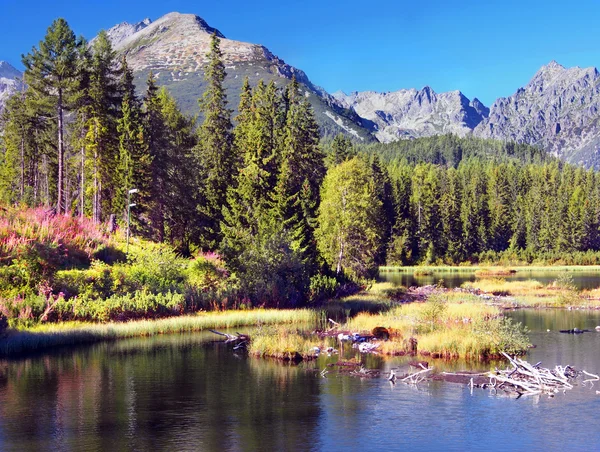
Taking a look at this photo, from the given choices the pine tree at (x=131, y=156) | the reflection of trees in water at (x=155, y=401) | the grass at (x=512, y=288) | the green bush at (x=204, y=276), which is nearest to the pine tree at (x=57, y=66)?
the pine tree at (x=131, y=156)

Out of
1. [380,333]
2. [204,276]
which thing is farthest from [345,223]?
[380,333]

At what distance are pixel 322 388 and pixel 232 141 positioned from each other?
2023 inches

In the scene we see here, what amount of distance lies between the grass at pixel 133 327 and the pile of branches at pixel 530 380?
1802cm

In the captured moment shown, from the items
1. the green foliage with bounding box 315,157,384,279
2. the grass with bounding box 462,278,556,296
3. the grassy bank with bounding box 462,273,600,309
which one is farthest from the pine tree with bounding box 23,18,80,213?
the grass with bounding box 462,278,556,296

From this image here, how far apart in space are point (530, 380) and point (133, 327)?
80.7ft

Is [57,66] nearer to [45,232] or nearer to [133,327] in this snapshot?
[45,232]

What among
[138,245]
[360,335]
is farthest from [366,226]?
[360,335]

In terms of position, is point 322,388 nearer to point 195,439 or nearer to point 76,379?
point 195,439

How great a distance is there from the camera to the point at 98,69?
6756cm

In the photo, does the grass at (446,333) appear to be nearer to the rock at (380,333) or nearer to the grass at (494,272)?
the rock at (380,333)

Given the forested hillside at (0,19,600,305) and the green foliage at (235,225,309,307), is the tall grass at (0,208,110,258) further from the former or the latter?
the green foliage at (235,225,309,307)

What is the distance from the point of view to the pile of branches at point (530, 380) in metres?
27.2

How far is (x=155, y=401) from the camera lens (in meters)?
26.2

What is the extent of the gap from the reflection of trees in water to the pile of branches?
815 centimetres
